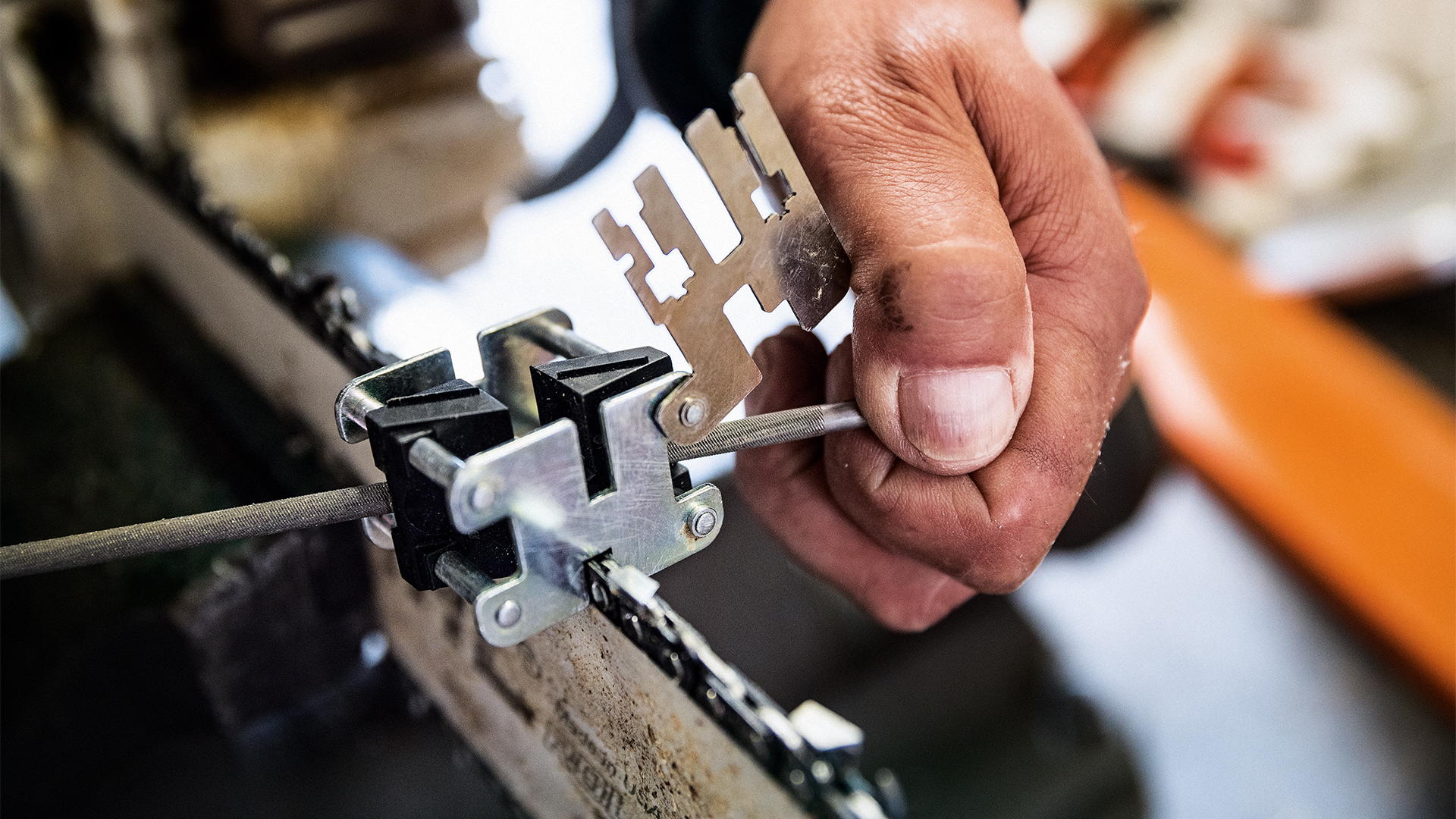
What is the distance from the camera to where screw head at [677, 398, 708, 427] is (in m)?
0.57

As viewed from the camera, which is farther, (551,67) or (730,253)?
(551,67)

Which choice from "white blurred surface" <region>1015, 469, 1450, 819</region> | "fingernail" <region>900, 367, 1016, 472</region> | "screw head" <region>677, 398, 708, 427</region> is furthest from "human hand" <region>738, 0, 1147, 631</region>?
"white blurred surface" <region>1015, 469, 1450, 819</region>

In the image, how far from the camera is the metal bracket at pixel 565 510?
1.68 ft

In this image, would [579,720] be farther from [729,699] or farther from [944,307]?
[944,307]

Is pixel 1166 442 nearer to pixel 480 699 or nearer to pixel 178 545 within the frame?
pixel 480 699

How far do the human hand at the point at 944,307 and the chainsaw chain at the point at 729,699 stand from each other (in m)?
0.17

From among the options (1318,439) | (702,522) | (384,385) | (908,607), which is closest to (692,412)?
(702,522)

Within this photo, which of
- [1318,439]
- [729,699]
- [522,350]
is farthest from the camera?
[1318,439]

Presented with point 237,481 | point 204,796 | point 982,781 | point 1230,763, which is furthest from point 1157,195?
point 204,796

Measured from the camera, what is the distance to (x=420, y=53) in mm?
1654

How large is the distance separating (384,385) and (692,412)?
19 cm

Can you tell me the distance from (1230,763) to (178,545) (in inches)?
45.5

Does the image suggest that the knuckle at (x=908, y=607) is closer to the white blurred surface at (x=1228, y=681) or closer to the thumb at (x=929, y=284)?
the thumb at (x=929, y=284)

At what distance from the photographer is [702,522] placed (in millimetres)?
613
